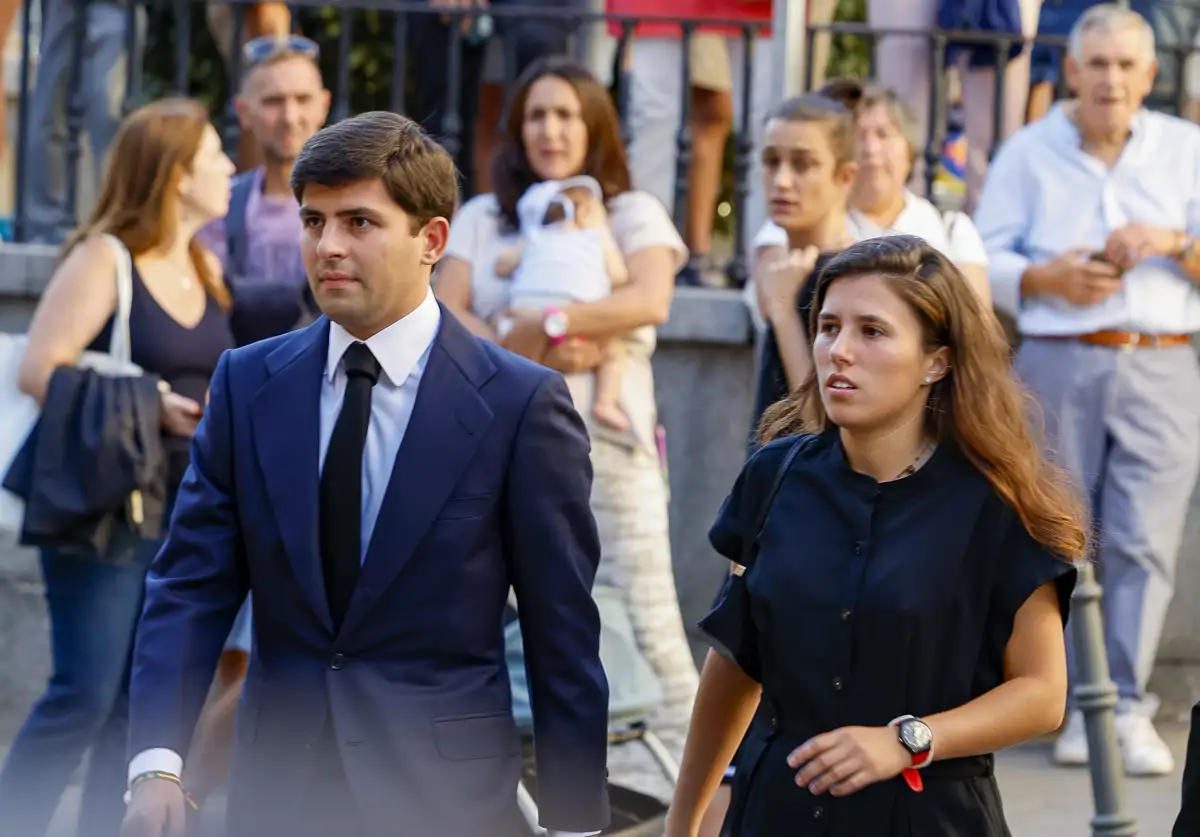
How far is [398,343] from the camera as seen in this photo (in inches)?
142

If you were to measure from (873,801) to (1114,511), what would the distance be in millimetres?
3942

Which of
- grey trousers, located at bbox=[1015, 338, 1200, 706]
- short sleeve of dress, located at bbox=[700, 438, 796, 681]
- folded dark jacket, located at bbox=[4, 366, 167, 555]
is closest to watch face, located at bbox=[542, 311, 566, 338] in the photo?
folded dark jacket, located at bbox=[4, 366, 167, 555]

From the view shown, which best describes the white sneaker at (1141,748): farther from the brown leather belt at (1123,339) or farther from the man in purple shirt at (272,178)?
the man in purple shirt at (272,178)

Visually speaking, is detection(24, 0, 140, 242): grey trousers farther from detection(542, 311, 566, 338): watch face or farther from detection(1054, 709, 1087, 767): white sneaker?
detection(1054, 709, 1087, 767): white sneaker

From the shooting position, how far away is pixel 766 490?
11.6ft

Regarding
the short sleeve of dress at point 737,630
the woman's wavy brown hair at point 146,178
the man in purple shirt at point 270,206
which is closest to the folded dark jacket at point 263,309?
the man in purple shirt at point 270,206

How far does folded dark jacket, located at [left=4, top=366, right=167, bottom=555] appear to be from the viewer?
5.39 m

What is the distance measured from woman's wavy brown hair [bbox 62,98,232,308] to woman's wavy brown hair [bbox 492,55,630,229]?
116cm

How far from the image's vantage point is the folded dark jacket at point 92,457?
539 centimetres

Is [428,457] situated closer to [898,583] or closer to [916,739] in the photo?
[898,583]

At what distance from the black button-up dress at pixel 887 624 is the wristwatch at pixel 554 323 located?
2894 millimetres

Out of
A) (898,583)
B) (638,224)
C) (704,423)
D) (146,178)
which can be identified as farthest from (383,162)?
(704,423)

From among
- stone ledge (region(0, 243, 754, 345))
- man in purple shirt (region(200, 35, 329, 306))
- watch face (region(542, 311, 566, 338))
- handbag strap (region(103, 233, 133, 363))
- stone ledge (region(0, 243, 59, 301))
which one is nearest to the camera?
handbag strap (region(103, 233, 133, 363))

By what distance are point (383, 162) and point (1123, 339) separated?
13.2ft
